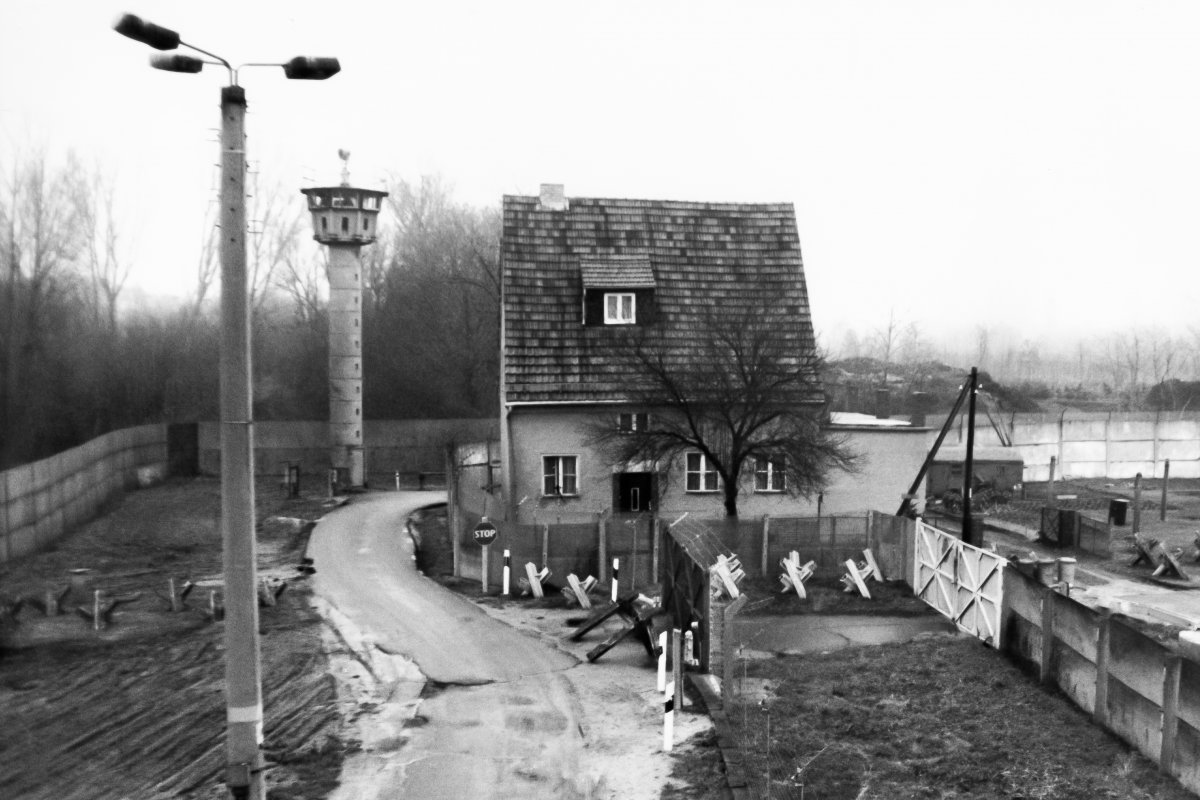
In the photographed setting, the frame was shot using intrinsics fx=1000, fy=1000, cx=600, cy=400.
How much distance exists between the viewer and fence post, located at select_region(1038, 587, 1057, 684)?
13812 millimetres

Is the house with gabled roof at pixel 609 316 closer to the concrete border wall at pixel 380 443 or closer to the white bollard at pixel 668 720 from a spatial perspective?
the white bollard at pixel 668 720

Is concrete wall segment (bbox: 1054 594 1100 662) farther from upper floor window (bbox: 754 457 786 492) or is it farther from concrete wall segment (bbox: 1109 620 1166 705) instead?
upper floor window (bbox: 754 457 786 492)

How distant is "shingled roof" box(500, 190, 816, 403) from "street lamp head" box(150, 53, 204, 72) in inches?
731

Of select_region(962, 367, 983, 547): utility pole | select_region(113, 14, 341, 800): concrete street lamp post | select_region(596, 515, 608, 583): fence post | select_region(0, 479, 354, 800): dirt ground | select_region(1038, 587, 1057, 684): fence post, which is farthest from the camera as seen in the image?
select_region(962, 367, 983, 547): utility pole

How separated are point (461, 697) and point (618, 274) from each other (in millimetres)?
15859

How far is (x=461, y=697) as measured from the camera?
13.2m

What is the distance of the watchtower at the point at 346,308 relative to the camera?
37.3 m

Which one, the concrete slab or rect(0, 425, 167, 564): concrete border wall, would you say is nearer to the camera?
the concrete slab

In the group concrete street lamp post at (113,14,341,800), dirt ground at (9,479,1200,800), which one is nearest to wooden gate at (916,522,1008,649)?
dirt ground at (9,479,1200,800)

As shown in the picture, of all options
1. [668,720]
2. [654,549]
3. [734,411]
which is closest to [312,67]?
[668,720]

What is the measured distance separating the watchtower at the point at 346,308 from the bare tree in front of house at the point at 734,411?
16007 mm

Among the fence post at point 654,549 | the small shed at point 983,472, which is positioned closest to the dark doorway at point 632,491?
the fence post at point 654,549

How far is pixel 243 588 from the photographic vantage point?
7797mm

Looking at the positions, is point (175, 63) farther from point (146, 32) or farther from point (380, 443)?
point (380, 443)
